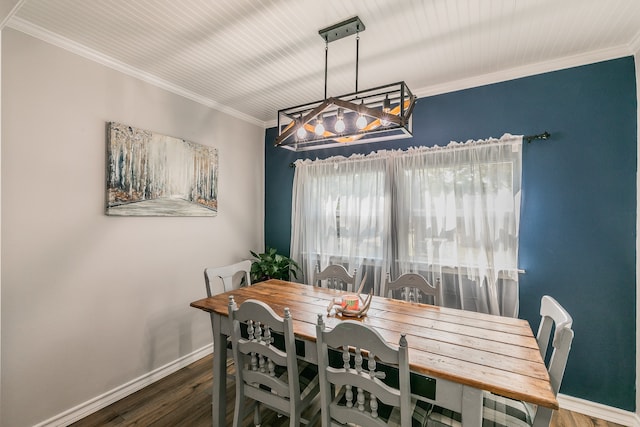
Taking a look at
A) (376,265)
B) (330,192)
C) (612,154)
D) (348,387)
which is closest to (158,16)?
(330,192)

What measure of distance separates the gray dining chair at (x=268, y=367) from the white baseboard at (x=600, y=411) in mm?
2054

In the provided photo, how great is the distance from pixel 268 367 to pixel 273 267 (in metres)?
1.68

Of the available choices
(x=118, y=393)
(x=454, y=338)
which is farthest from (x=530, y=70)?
(x=118, y=393)

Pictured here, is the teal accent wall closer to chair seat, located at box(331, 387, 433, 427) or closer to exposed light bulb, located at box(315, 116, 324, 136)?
chair seat, located at box(331, 387, 433, 427)

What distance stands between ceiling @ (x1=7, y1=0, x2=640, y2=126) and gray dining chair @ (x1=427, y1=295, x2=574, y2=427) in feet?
5.79

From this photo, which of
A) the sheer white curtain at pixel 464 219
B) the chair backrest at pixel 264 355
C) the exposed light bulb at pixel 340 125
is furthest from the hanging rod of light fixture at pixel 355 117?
the chair backrest at pixel 264 355

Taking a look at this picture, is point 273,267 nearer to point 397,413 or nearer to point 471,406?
point 397,413

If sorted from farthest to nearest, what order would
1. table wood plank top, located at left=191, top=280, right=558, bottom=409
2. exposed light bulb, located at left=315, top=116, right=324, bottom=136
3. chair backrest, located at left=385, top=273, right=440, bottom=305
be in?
chair backrest, located at left=385, top=273, right=440, bottom=305 → exposed light bulb, located at left=315, top=116, right=324, bottom=136 → table wood plank top, located at left=191, top=280, right=558, bottom=409

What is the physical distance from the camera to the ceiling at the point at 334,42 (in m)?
1.69

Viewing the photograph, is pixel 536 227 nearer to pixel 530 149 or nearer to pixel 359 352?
pixel 530 149

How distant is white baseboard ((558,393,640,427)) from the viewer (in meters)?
2.04

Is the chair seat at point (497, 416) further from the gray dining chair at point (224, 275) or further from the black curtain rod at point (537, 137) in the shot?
the black curtain rod at point (537, 137)

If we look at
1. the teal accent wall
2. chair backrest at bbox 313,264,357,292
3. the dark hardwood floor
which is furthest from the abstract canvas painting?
the teal accent wall

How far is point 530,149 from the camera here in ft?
7.68
